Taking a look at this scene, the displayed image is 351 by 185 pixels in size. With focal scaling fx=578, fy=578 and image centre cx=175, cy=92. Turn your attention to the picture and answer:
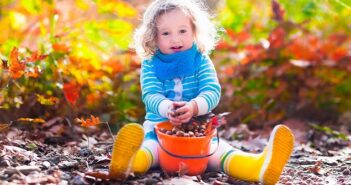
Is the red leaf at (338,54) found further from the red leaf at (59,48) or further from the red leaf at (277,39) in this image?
the red leaf at (59,48)

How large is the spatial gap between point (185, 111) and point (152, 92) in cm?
25

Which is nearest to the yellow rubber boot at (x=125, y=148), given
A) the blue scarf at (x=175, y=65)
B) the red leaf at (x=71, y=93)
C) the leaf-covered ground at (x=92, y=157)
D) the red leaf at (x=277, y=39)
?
the leaf-covered ground at (x=92, y=157)

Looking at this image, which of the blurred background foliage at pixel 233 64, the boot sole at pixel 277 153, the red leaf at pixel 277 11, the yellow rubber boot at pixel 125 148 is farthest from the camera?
the red leaf at pixel 277 11

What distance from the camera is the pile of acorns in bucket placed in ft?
7.82

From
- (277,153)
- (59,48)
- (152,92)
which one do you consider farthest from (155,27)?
(59,48)

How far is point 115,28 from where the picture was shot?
167 inches

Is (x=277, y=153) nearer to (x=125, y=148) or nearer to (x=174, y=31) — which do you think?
(x=125, y=148)

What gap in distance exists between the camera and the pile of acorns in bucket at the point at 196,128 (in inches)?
93.9

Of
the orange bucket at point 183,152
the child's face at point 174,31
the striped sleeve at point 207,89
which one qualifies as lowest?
the orange bucket at point 183,152

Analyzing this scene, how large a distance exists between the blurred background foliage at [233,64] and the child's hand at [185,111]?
121 cm

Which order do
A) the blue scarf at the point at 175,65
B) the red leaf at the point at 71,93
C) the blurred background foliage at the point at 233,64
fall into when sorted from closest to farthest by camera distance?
the blue scarf at the point at 175,65, the red leaf at the point at 71,93, the blurred background foliage at the point at 233,64

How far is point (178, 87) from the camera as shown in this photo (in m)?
2.57

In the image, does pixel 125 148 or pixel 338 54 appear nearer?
pixel 125 148

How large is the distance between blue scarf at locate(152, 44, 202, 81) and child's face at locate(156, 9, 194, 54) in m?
0.03
